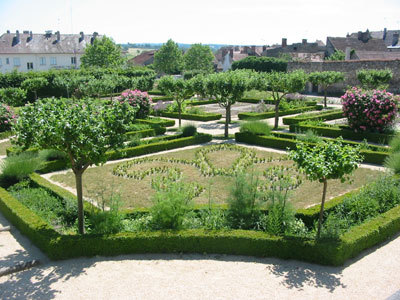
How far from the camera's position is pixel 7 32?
63.3m

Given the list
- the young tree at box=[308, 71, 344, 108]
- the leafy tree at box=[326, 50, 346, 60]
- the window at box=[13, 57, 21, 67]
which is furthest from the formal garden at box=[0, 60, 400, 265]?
the window at box=[13, 57, 21, 67]

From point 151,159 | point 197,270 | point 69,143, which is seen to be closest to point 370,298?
point 197,270

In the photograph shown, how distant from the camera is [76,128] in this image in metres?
7.70

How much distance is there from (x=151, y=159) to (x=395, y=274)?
1015 centimetres

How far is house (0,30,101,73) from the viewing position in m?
58.6

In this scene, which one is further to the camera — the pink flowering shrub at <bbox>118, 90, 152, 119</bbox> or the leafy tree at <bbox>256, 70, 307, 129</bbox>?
the pink flowering shrub at <bbox>118, 90, 152, 119</bbox>

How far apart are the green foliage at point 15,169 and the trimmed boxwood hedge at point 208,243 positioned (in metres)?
4.13

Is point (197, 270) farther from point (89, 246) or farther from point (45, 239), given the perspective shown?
point (45, 239)

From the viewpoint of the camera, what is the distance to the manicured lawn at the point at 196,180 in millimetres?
11001

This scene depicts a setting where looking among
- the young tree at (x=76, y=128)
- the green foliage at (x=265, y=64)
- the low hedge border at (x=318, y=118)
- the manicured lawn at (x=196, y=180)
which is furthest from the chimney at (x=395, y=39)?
the young tree at (x=76, y=128)

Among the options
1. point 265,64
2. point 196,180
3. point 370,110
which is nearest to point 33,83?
point 196,180

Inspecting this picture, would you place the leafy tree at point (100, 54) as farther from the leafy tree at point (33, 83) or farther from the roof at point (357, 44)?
the roof at point (357, 44)

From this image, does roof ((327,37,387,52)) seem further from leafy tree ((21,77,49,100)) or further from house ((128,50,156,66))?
house ((128,50,156,66))

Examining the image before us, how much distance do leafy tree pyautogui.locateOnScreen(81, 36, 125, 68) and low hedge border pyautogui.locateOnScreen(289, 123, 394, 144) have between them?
4341 cm
